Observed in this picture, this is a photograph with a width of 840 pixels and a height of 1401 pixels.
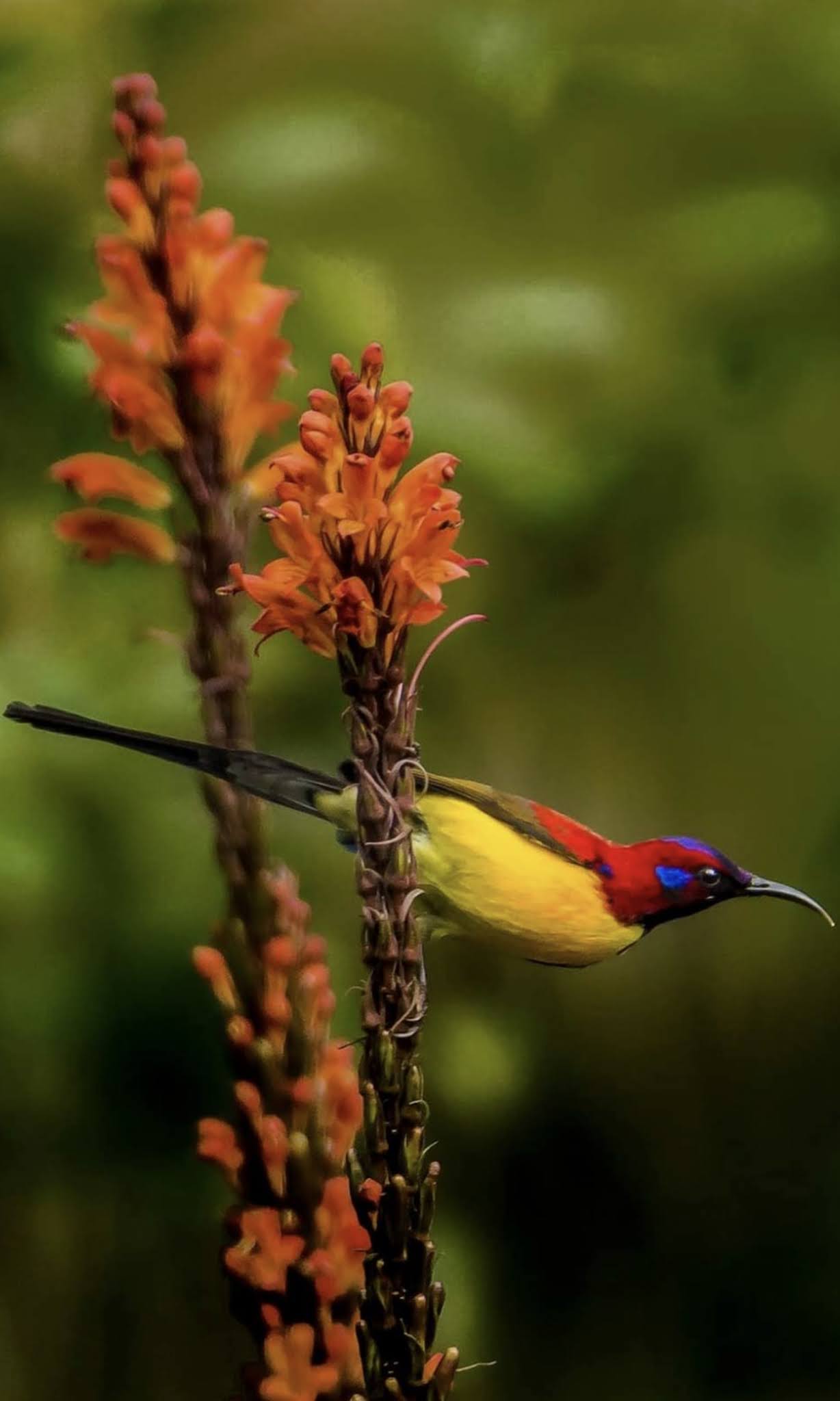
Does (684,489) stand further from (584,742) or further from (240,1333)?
(240,1333)

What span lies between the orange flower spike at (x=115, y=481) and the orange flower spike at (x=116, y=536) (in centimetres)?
1

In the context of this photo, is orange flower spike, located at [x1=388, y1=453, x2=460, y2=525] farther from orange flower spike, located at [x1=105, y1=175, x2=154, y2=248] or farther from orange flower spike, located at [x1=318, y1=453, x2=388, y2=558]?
orange flower spike, located at [x1=105, y1=175, x2=154, y2=248]

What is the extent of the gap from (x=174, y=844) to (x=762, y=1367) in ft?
1.85

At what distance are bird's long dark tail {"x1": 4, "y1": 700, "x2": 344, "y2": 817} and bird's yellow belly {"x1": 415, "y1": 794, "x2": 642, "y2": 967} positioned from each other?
8 centimetres

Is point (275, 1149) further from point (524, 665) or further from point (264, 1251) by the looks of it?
point (524, 665)

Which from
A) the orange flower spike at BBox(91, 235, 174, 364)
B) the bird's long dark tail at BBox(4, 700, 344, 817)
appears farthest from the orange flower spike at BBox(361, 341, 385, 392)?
the bird's long dark tail at BBox(4, 700, 344, 817)

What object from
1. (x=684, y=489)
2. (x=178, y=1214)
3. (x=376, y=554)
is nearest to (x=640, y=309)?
(x=684, y=489)

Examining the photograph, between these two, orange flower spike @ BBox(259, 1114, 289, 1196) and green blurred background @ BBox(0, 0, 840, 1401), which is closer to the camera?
orange flower spike @ BBox(259, 1114, 289, 1196)

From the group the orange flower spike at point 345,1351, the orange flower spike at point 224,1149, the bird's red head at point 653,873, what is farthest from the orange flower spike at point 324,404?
the orange flower spike at point 345,1351

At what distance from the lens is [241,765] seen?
101 cm

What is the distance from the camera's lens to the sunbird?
102 cm

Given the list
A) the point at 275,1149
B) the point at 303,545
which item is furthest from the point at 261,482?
the point at 275,1149

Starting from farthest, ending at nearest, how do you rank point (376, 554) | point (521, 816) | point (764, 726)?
point (764, 726), point (521, 816), point (376, 554)

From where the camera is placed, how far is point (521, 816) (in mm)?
1100
